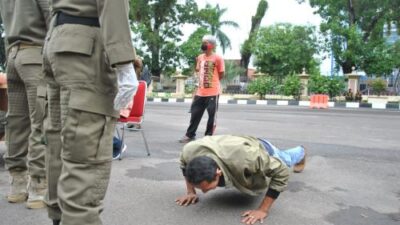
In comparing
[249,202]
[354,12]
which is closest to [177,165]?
[249,202]

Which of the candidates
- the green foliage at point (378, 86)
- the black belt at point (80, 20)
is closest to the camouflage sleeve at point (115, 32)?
the black belt at point (80, 20)

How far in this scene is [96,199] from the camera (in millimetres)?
2234

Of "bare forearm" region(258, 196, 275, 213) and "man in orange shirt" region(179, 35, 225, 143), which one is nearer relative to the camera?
"bare forearm" region(258, 196, 275, 213)

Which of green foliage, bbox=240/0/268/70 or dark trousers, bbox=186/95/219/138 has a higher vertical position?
green foliage, bbox=240/0/268/70

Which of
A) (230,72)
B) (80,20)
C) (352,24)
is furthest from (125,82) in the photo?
(230,72)

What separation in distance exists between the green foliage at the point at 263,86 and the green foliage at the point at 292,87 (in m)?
1.02

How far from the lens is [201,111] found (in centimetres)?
A: 675

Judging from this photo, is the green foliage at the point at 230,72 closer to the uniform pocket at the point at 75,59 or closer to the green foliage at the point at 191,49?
the green foliage at the point at 191,49

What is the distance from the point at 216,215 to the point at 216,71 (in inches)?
149

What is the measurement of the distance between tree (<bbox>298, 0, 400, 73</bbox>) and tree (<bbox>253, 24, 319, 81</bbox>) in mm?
1458

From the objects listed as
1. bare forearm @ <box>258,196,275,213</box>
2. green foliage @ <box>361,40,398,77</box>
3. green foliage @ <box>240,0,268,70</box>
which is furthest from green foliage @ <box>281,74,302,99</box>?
bare forearm @ <box>258,196,275,213</box>

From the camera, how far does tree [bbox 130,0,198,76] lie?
100.0ft

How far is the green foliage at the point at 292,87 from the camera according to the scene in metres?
24.7

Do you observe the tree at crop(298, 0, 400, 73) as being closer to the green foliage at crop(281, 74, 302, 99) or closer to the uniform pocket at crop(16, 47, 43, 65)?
the green foliage at crop(281, 74, 302, 99)
